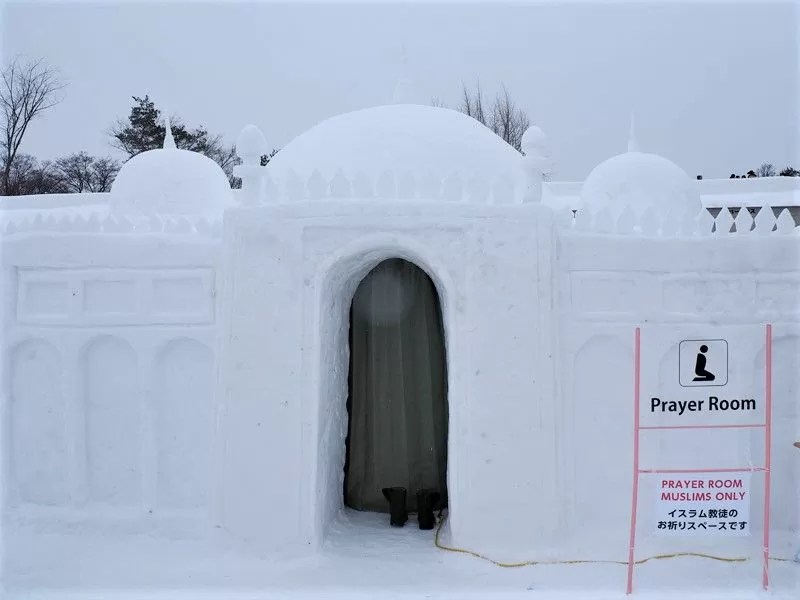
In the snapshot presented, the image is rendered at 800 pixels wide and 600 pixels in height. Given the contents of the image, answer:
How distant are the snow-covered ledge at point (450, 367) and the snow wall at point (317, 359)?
0.02 metres

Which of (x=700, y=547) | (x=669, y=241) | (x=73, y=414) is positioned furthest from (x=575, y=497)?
(x=73, y=414)

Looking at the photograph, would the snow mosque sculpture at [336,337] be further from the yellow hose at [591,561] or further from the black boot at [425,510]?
the black boot at [425,510]

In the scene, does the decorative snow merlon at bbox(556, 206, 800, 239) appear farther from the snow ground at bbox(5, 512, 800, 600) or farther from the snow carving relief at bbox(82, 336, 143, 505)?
the snow carving relief at bbox(82, 336, 143, 505)

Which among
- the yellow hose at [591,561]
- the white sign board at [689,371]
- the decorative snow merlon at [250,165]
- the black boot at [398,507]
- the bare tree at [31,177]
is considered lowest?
the yellow hose at [591,561]

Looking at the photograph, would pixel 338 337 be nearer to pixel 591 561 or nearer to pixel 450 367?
pixel 450 367

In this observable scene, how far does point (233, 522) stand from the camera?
5984mm

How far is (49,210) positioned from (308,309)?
6430mm

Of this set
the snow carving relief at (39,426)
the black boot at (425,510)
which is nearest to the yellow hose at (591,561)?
the black boot at (425,510)

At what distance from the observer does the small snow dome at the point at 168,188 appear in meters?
7.92

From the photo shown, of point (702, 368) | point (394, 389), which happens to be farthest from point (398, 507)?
point (702, 368)

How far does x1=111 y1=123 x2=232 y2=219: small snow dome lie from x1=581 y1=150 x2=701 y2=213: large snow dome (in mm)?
4206

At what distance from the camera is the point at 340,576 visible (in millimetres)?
5672

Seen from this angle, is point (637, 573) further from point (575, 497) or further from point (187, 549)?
point (187, 549)

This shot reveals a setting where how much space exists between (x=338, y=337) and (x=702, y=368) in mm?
3193
